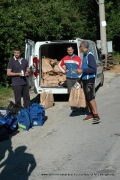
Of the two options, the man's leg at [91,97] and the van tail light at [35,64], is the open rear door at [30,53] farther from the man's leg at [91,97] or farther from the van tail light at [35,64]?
the man's leg at [91,97]

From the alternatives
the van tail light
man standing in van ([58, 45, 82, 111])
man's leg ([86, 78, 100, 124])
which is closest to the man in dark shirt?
man standing in van ([58, 45, 82, 111])

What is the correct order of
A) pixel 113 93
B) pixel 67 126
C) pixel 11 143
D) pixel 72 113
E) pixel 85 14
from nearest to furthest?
pixel 11 143
pixel 67 126
pixel 72 113
pixel 113 93
pixel 85 14

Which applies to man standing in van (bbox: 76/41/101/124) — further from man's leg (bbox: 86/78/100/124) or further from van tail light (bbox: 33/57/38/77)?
van tail light (bbox: 33/57/38/77)

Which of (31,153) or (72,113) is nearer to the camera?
(31,153)

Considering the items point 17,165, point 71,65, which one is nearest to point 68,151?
point 17,165

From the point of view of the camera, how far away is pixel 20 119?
8125 mm

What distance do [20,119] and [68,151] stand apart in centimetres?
190

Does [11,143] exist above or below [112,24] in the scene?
below

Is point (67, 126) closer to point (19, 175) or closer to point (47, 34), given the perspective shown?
point (19, 175)


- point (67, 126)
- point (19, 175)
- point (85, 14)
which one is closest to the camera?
point (19, 175)

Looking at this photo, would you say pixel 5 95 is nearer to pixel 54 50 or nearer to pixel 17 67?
pixel 54 50

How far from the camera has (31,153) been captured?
6.57 metres

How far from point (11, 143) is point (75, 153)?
57.3 inches

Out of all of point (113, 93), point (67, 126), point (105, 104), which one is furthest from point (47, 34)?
point (67, 126)
